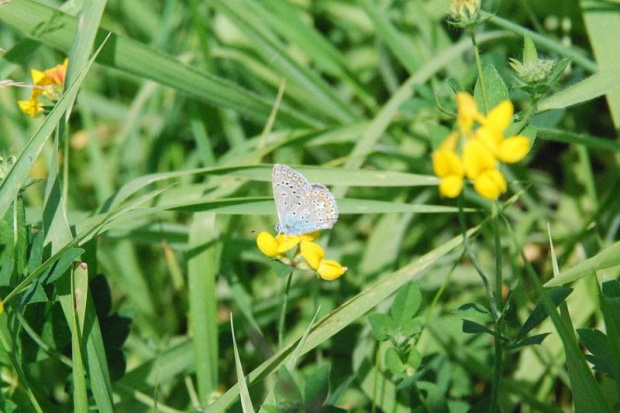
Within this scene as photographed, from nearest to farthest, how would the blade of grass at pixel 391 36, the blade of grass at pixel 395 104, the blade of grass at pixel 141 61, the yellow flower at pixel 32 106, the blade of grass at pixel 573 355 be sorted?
the blade of grass at pixel 573 355 → the yellow flower at pixel 32 106 → the blade of grass at pixel 141 61 → the blade of grass at pixel 395 104 → the blade of grass at pixel 391 36

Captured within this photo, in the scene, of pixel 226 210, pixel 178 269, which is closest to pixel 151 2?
pixel 178 269

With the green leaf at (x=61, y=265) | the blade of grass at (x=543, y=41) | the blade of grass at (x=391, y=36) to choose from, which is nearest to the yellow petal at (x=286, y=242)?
the green leaf at (x=61, y=265)

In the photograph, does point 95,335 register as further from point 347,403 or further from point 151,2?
point 151,2

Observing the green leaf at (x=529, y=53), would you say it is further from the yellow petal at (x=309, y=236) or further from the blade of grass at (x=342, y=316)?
the yellow petal at (x=309, y=236)

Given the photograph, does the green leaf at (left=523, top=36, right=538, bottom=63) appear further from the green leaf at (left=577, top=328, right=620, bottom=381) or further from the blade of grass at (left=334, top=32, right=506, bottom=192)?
the blade of grass at (left=334, top=32, right=506, bottom=192)

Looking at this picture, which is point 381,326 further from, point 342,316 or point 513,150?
point 513,150

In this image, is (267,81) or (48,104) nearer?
(48,104)
